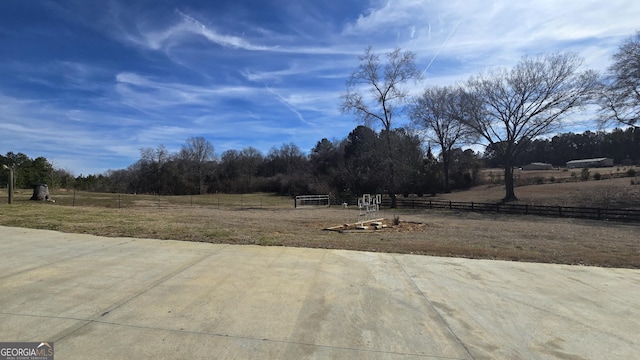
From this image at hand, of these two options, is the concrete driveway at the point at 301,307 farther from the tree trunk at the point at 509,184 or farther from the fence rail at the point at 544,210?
the tree trunk at the point at 509,184

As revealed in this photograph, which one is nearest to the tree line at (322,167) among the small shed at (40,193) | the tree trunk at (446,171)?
the tree trunk at (446,171)

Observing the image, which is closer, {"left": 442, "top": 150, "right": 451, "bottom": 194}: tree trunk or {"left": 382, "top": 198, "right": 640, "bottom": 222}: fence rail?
{"left": 382, "top": 198, "right": 640, "bottom": 222}: fence rail

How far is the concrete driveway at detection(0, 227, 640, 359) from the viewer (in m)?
3.37

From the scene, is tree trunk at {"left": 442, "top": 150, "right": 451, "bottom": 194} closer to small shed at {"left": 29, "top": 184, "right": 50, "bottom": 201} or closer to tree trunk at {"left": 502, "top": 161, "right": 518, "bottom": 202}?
tree trunk at {"left": 502, "top": 161, "right": 518, "bottom": 202}

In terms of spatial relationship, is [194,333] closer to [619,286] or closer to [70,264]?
[70,264]

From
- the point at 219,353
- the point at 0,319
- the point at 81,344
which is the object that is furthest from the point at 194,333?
the point at 0,319

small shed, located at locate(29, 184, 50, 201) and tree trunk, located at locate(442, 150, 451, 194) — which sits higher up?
tree trunk, located at locate(442, 150, 451, 194)

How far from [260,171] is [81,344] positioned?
8336cm

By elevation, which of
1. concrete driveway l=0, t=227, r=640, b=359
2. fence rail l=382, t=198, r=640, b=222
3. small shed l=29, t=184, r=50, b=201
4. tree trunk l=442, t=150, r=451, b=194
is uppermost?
tree trunk l=442, t=150, r=451, b=194

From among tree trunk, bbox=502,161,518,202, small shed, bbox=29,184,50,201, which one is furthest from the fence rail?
small shed, bbox=29,184,50,201

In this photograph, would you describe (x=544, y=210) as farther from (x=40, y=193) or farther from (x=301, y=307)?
(x=40, y=193)

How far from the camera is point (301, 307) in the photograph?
4336 millimetres

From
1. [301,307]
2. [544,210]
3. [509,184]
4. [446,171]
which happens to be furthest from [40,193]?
[446,171]

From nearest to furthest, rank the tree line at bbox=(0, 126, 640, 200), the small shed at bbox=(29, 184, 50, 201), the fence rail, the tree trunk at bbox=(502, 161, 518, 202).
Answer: the fence rail < the small shed at bbox=(29, 184, 50, 201) < the tree trunk at bbox=(502, 161, 518, 202) < the tree line at bbox=(0, 126, 640, 200)
